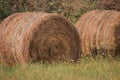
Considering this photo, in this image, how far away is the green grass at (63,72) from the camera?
866cm

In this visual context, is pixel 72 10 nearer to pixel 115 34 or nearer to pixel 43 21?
pixel 115 34

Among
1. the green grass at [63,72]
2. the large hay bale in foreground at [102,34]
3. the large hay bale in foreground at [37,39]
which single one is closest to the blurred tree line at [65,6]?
the large hay bale in foreground at [102,34]

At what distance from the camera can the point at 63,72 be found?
9227mm

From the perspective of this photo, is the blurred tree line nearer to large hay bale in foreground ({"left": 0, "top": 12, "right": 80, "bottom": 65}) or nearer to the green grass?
large hay bale in foreground ({"left": 0, "top": 12, "right": 80, "bottom": 65})

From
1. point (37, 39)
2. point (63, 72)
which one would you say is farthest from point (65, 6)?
point (63, 72)

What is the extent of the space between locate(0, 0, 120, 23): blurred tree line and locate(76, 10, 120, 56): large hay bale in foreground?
501 centimetres

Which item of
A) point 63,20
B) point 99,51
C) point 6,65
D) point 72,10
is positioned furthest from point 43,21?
point 72,10

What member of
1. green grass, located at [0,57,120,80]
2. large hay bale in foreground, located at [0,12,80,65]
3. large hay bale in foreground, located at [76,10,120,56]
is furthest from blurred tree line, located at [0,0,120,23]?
green grass, located at [0,57,120,80]

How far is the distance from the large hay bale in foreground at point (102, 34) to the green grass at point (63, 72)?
8.80 feet

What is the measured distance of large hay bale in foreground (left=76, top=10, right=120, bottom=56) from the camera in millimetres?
13070

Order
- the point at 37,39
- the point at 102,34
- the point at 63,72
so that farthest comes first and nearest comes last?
the point at 102,34, the point at 37,39, the point at 63,72

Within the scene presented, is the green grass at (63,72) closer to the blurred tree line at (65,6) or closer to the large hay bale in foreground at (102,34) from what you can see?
the large hay bale in foreground at (102,34)

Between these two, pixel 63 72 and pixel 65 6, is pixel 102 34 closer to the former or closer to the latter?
pixel 63 72

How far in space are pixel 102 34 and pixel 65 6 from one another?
6447 mm
